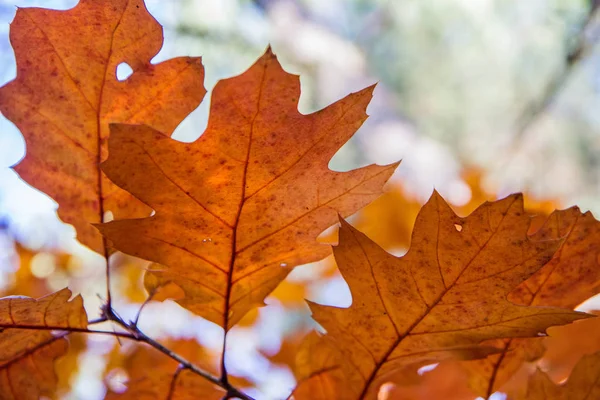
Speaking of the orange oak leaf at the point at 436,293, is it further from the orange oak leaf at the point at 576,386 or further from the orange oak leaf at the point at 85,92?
the orange oak leaf at the point at 85,92

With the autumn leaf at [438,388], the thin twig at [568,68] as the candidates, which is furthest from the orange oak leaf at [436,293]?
the thin twig at [568,68]

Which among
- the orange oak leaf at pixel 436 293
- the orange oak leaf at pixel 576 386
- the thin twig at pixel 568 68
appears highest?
the thin twig at pixel 568 68

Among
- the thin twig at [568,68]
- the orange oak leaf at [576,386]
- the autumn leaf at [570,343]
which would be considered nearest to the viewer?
the orange oak leaf at [576,386]

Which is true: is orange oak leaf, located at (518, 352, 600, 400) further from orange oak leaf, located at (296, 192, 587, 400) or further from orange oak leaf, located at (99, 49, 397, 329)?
orange oak leaf, located at (99, 49, 397, 329)

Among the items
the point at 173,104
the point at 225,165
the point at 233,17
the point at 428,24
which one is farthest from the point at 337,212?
the point at 428,24

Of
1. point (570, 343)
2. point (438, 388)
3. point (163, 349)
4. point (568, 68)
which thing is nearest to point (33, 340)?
point (163, 349)

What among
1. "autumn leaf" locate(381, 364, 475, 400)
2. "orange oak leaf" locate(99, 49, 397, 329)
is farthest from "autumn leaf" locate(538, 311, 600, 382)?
"orange oak leaf" locate(99, 49, 397, 329)
